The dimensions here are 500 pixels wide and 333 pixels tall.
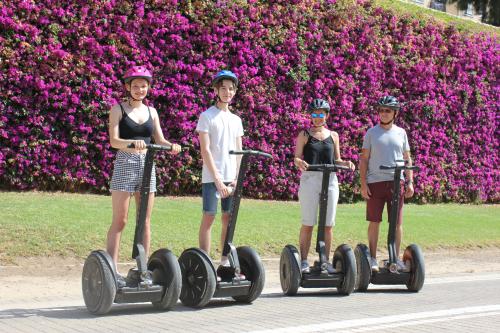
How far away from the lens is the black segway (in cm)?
671

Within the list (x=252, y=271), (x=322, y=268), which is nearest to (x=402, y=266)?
(x=322, y=268)

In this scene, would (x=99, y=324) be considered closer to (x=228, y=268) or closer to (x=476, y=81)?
(x=228, y=268)

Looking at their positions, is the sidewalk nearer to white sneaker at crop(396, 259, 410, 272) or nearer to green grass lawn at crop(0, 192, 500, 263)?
green grass lawn at crop(0, 192, 500, 263)

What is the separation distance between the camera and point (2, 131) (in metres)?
13.2

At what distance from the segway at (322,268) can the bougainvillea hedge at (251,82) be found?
6.59m

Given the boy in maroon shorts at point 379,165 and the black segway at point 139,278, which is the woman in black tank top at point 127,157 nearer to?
the black segway at point 139,278

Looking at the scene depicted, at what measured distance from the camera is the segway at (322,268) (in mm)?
8266

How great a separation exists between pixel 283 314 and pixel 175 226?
15.8ft

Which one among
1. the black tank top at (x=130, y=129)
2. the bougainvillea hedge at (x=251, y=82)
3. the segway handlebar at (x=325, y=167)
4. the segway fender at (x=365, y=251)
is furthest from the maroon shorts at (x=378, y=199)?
the bougainvillea hedge at (x=251, y=82)

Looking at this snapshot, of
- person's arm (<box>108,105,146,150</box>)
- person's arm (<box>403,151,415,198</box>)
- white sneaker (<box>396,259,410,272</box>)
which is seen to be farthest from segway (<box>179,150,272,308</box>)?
person's arm (<box>403,151,415,198</box>)

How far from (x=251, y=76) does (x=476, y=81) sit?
7243mm

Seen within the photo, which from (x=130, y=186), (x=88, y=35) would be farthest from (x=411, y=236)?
(x=130, y=186)

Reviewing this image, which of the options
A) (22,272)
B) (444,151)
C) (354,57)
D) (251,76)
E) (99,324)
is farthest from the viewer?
(444,151)

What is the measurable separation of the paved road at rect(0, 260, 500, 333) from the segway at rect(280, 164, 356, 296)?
137 millimetres
